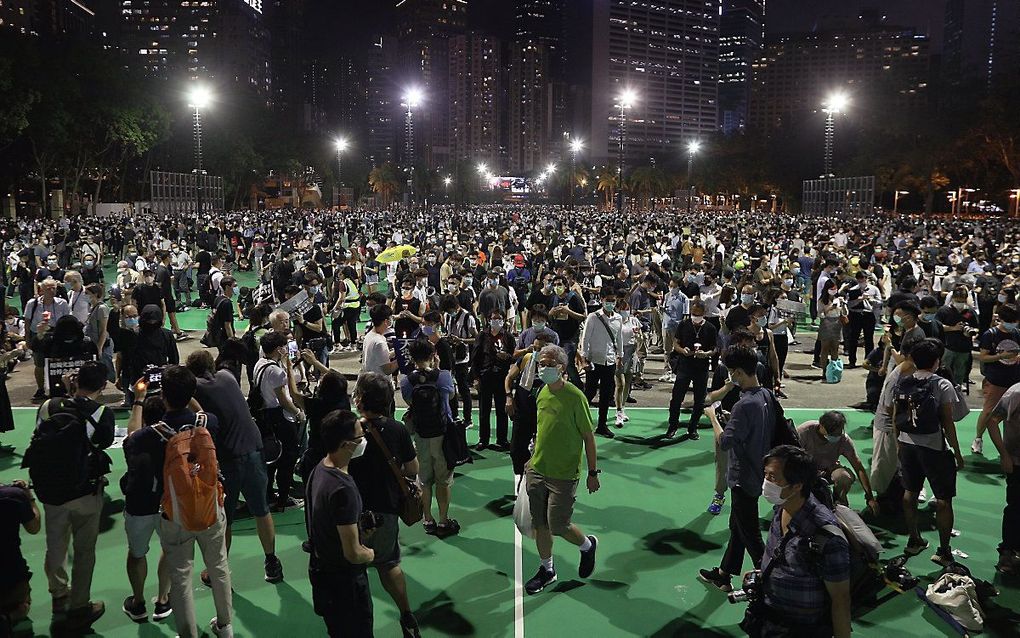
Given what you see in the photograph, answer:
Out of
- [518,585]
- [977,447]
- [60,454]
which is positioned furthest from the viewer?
[977,447]

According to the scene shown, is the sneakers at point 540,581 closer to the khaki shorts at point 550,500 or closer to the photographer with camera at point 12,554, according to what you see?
the khaki shorts at point 550,500

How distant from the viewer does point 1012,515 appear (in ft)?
20.2

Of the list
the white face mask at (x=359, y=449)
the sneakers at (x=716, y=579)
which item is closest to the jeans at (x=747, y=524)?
the sneakers at (x=716, y=579)

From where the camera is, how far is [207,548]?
16.3 feet

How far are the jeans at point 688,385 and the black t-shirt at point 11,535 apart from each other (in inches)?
270

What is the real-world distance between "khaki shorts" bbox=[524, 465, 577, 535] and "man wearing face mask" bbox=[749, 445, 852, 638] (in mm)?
2084

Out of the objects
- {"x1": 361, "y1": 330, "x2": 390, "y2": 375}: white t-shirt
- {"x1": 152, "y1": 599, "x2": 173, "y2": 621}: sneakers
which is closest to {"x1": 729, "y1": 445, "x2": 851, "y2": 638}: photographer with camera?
{"x1": 152, "y1": 599, "x2": 173, "y2": 621}: sneakers

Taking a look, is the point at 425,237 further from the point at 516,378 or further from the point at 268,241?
the point at 516,378

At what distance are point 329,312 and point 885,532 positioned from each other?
11.4m

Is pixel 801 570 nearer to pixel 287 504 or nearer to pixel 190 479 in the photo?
pixel 190 479

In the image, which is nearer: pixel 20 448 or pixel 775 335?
pixel 20 448

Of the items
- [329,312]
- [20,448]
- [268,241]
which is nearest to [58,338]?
[20,448]

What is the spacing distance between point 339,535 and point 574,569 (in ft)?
9.22

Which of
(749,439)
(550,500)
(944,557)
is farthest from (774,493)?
(944,557)
